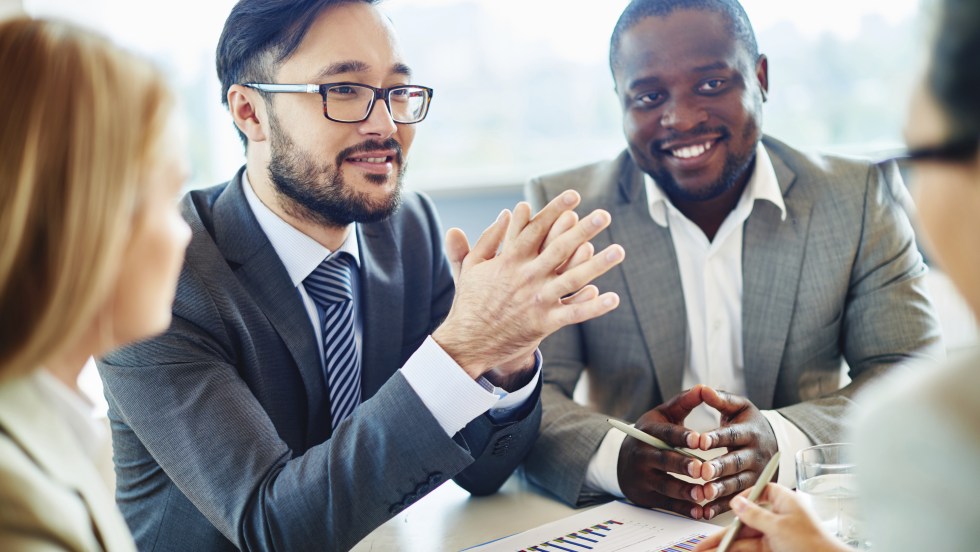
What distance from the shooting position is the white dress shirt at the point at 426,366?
1.33 meters

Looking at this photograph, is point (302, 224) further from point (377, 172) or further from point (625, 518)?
point (625, 518)

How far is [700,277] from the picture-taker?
205cm

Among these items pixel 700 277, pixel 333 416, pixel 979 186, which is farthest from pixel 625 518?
pixel 979 186

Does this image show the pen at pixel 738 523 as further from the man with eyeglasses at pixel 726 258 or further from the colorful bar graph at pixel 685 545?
the man with eyeglasses at pixel 726 258

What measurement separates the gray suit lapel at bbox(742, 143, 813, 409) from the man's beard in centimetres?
83

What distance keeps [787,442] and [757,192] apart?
0.64m

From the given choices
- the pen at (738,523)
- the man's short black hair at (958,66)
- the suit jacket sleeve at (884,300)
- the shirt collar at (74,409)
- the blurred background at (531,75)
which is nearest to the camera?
the man's short black hair at (958,66)

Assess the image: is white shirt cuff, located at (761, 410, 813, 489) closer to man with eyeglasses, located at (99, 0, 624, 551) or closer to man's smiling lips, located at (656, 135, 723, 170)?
man with eyeglasses, located at (99, 0, 624, 551)

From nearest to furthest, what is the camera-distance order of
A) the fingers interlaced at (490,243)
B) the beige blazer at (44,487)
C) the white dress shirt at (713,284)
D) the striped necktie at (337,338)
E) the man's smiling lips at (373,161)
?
the beige blazer at (44,487)
the fingers interlaced at (490,243)
the striped necktie at (337,338)
the man's smiling lips at (373,161)
the white dress shirt at (713,284)

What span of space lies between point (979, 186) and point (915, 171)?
0.22 ft

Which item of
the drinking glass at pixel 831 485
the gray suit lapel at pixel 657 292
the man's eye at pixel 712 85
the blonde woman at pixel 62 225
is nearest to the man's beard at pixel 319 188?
the gray suit lapel at pixel 657 292

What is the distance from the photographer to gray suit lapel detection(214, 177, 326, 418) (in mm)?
1611

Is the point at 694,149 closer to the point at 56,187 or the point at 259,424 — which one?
the point at 259,424

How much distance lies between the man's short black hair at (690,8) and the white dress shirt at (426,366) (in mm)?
784
